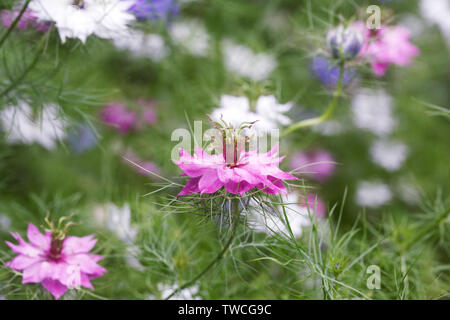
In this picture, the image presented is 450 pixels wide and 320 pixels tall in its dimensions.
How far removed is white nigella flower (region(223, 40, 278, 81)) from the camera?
1.47m

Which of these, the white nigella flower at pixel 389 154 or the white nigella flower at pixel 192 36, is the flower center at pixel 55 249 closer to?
the white nigella flower at pixel 192 36

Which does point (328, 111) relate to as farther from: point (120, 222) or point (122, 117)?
point (122, 117)

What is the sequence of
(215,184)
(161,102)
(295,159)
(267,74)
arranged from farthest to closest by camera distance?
(295,159) < (161,102) < (267,74) < (215,184)

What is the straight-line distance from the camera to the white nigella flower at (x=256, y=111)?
3.04 ft

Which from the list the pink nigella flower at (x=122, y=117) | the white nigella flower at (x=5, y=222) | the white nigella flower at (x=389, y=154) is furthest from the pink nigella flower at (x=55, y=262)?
the white nigella flower at (x=389, y=154)

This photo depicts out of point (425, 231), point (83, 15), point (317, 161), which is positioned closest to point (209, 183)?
point (83, 15)

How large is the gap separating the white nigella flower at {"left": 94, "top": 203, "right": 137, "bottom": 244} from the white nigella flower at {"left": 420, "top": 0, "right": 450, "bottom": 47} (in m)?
1.20

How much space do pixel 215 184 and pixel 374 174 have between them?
4.20 feet

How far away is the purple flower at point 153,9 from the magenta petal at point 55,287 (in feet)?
1.50

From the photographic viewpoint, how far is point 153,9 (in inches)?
41.4

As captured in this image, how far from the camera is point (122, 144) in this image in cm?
147
